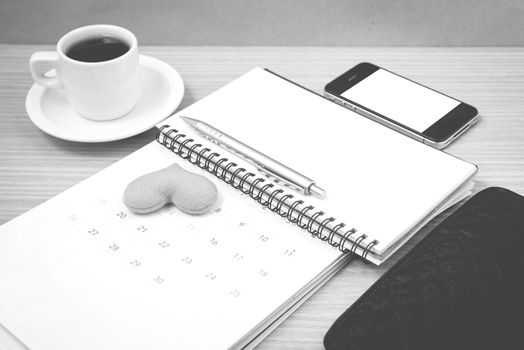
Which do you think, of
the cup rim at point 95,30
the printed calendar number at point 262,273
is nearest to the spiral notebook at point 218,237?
the printed calendar number at point 262,273

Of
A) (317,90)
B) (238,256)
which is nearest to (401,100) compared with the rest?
(317,90)

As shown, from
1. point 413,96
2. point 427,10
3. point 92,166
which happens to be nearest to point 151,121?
point 92,166

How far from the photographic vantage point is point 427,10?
0.93 metres

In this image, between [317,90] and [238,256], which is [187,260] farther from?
[317,90]

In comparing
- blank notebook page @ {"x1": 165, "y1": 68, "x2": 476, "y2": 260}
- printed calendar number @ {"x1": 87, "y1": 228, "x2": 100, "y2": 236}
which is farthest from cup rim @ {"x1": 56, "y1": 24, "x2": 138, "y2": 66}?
printed calendar number @ {"x1": 87, "y1": 228, "x2": 100, "y2": 236}

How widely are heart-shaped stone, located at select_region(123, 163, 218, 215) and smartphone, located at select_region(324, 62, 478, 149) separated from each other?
0.26 meters

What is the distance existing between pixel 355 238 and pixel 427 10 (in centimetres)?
47

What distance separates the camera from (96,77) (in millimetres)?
764

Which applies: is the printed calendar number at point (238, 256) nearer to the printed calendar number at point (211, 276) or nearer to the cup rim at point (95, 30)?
the printed calendar number at point (211, 276)

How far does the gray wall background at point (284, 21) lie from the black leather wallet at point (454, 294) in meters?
0.39

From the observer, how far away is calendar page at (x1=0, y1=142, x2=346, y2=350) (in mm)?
548

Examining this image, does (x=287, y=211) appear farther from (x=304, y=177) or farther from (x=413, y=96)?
(x=413, y=96)

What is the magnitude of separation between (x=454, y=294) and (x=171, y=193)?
308mm

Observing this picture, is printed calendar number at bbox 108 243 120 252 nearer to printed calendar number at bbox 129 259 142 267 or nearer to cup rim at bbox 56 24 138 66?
printed calendar number at bbox 129 259 142 267
